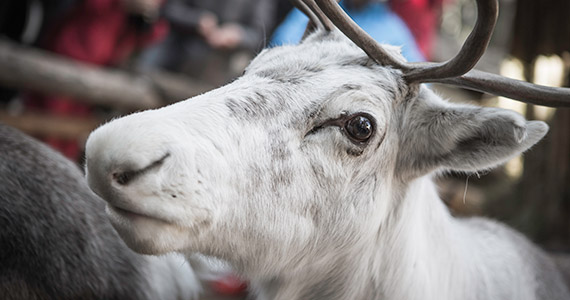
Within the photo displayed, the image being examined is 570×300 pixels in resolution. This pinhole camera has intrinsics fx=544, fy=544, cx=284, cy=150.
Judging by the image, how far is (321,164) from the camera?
87.2 inches

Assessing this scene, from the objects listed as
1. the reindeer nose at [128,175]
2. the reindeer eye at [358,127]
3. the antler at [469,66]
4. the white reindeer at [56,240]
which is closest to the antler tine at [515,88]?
the antler at [469,66]

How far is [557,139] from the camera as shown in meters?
5.84

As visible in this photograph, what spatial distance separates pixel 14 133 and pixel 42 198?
0.42 metres

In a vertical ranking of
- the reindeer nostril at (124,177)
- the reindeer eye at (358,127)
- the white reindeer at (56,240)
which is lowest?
the white reindeer at (56,240)

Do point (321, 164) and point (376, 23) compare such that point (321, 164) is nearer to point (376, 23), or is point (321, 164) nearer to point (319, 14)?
point (319, 14)

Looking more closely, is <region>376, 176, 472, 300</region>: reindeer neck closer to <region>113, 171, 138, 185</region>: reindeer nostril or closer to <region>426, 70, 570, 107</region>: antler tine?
<region>426, 70, 570, 107</region>: antler tine

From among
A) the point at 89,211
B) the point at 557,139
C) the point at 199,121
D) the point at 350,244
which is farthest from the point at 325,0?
the point at 557,139

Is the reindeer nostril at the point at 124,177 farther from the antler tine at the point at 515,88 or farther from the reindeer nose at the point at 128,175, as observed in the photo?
the antler tine at the point at 515,88

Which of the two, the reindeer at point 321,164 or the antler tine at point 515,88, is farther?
the antler tine at point 515,88

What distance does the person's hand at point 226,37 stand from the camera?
268 inches

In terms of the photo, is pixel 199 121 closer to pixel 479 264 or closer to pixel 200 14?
pixel 479 264

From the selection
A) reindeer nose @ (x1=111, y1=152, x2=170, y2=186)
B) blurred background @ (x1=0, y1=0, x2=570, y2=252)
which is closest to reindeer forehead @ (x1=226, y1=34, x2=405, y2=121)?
reindeer nose @ (x1=111, y1=152, x2=170, y2=186)

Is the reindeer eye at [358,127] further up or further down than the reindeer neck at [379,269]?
further up

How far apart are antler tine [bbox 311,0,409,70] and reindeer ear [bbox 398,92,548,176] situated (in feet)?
0.80
